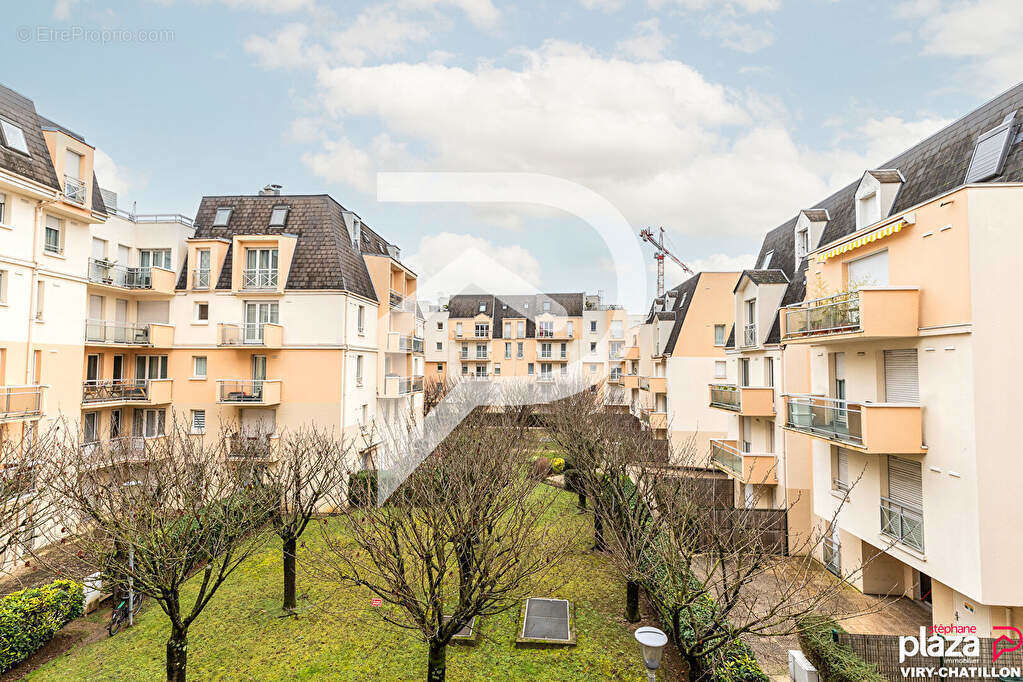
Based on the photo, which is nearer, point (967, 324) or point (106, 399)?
point (967, 324)

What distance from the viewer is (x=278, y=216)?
26.7 meters

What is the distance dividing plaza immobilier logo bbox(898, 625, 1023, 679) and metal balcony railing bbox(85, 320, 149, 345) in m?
28.7

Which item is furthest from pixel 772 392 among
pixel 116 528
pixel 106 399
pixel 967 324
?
pixel 106 399

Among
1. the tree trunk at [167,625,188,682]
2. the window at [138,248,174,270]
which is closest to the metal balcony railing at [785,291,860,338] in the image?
the tree trunk at [167,625,188,682]

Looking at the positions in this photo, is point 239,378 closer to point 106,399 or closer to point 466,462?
point 106,399

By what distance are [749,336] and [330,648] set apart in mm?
19713

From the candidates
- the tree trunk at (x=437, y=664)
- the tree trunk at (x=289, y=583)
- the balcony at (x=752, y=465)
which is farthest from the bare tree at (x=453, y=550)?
the balcony at (x=752, y=465)

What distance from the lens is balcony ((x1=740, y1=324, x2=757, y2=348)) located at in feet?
75.3

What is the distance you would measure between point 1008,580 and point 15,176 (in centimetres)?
2860

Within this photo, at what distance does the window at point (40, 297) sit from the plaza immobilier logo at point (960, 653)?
27.0m

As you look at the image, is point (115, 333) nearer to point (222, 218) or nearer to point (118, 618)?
point (222, 218)

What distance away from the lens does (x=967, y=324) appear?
10984 millimetres

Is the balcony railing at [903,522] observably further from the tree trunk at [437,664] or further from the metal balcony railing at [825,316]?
the tree trunk at [437,664]

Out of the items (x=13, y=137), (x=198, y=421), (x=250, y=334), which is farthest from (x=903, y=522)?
(x=13, y=137)
